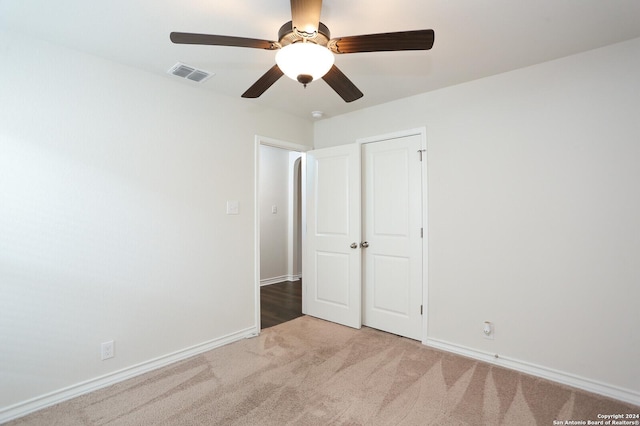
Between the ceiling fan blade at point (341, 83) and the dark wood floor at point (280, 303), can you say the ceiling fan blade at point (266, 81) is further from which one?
the dark wood floor at point (280, 303)

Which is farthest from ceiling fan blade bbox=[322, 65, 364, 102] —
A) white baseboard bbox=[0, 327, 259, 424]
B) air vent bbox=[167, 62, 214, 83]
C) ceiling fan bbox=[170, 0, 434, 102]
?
white baseboard bbox=[0, 327, 259, 424]

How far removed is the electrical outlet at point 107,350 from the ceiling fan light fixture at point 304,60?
7.77 ft

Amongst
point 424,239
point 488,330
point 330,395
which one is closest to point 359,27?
point 424,239

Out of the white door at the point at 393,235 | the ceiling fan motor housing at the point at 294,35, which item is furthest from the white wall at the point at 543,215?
the ceiling fan motor housing at the point at 294,35

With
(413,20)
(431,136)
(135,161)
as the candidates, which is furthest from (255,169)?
(413,20)

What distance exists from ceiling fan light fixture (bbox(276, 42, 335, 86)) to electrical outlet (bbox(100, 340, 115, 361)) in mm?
2368

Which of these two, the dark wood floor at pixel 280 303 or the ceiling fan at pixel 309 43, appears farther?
the dark wood floor at pixel 280 303

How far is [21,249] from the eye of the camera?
203 centimetres

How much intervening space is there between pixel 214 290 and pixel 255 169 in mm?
1305

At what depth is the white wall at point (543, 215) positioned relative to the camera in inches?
85.4

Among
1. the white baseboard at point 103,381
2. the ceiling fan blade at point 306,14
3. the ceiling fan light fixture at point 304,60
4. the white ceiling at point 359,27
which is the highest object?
the white ceiling at point 359,27

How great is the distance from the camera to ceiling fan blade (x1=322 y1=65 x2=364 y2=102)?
1.79m

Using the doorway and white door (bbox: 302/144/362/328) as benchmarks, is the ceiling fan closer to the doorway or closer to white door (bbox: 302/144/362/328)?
white door (bbox: 302/144/362/328)

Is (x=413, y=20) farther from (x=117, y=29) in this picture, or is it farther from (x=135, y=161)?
(x=135, y=161)
